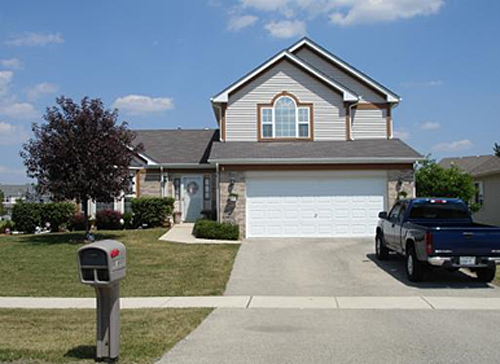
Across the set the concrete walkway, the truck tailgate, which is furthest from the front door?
the truck tailgate

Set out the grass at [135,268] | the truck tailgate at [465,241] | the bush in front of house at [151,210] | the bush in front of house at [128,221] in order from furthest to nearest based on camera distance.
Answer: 1. the bush in front of house at [128,221]
2. the bush in front of house at [151,210]
3. the grass at [135,268]
4. the truck tailgate at [465,241]

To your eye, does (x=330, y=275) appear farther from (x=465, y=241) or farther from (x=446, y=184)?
(x=446, y=184)

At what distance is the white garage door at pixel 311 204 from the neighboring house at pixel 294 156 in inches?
1.5

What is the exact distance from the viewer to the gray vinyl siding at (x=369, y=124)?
24.5 meters

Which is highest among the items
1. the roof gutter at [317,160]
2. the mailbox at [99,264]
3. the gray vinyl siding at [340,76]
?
the gray vinyl siding at [340,76]

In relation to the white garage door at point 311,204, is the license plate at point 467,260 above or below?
below

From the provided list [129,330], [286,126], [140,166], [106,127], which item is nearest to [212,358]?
[129,330]

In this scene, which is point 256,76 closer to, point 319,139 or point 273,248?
point 319,139

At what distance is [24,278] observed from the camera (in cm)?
1372

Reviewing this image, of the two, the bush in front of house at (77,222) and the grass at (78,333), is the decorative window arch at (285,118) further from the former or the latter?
the grass at (78,333)

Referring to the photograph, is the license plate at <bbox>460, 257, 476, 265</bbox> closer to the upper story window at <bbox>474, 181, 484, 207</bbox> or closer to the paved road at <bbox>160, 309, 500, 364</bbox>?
the paved road at <bbox>160, 309, 500, 364</bbox>

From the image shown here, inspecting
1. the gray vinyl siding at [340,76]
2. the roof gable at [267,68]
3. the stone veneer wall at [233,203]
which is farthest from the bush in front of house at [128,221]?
the gray vinyl siding at [340,76]

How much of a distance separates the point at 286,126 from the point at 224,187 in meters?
4.30

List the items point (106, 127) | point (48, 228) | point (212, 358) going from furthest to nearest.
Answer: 1. point (48, 228)
2. point (106, 127)
3. point (212, 358)
